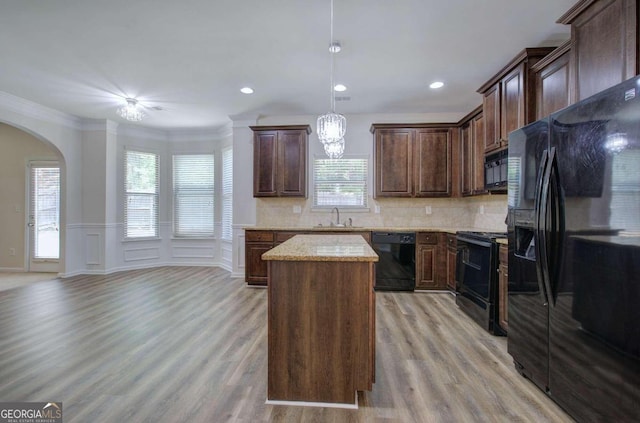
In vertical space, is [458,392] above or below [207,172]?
below

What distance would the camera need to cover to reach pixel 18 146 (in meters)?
5.70

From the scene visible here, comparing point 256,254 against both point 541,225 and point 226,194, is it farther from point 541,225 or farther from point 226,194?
point 541,225

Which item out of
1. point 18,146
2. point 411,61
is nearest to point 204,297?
point 411,61

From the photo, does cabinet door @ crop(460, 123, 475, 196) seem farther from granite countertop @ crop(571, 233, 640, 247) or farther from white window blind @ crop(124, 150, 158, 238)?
white window blind @ crop(124, 150, 158, 238)

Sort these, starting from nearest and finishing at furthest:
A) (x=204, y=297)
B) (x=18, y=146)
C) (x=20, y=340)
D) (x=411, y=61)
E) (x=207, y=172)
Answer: (x=20, y=340)
(x=411, y=61)
(x=204, y=297)
(x=18, y=146)
(x=207, y=172)

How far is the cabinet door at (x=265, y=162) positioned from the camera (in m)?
4.86

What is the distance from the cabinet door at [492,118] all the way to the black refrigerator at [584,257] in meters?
1.33

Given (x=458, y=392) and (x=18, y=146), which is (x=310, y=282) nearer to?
(x=458, y=392)

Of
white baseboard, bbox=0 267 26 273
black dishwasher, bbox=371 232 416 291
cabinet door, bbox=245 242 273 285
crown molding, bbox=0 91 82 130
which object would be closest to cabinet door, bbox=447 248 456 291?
black dishwasher, bbox=371 232 416 291

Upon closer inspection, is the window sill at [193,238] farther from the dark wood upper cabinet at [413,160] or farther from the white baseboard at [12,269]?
the dark wood upper cabinet at [413,160]

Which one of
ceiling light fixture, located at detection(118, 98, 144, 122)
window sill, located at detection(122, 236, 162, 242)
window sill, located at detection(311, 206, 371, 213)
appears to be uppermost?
ceiling light fixture, located at detection(118, 98, 144, 122)

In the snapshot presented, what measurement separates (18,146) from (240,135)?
433cm

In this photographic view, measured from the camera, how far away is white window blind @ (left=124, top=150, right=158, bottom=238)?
5.91m

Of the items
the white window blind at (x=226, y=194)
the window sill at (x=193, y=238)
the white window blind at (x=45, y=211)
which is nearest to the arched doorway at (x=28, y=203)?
the white window blind at (x=45, y=211)
